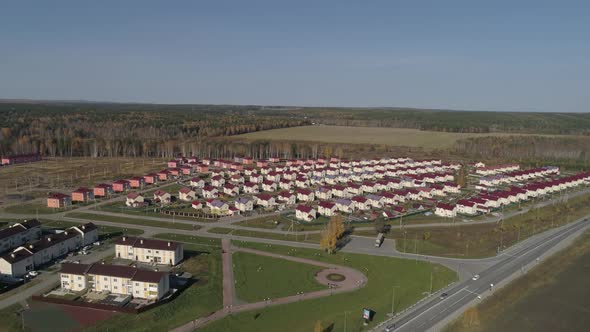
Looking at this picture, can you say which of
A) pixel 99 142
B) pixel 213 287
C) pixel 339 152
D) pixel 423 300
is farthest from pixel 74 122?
pixel 423 300

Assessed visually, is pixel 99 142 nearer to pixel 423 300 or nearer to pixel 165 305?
pixel 165 305

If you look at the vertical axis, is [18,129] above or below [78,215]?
above

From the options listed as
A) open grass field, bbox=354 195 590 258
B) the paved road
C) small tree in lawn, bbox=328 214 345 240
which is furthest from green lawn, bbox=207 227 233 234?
the paved road

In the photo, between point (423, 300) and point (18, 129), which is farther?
point (18, 129)

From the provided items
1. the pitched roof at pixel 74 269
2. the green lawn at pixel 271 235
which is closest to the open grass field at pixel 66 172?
the green lawn at pixel 271 235

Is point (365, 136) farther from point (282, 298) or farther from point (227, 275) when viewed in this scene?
point (282, 298)

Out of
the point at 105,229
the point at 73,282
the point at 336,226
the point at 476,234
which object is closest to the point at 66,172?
the point at 105,229
